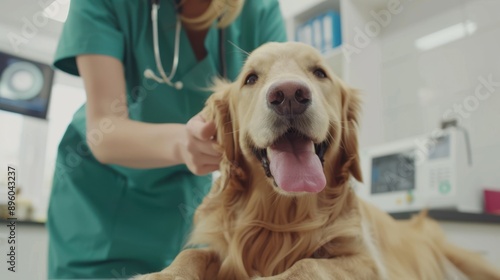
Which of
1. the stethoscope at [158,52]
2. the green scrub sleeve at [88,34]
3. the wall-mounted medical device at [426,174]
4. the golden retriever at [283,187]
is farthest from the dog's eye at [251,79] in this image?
the wall-mounted medical device at [426,174]

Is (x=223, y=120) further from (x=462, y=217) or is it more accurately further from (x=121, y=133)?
(x=462, y=217)

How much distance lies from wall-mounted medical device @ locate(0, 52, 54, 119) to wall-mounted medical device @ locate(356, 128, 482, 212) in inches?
25.9

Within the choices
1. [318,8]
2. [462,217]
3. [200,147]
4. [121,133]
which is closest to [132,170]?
[121,133]

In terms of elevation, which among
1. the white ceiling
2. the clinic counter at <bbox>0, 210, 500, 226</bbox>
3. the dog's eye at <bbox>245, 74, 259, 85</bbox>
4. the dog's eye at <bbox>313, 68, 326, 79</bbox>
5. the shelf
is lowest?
the clinic counter at <bbox>0, 210, 500, 226</bbox>

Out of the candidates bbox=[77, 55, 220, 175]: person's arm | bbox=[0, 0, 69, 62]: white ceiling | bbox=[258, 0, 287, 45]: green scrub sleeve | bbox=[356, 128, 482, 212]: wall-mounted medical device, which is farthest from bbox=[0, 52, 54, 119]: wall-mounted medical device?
bbox=[356, 128, 482, 212]: wall-mounted medical device

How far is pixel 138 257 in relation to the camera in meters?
0.73

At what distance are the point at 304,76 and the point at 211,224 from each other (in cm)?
25

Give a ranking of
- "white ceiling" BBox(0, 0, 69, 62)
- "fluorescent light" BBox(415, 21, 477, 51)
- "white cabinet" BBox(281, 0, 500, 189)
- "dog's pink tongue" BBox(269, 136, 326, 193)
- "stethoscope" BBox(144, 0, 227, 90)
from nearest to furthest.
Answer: "dog's pink tongue" BBox(269, 136, 326, 193) < "white ceiling" BBox(0, 0, 69, 62) < "stethoscope" BBox(144, 0, 227, 90) < "white cabinet" BBox(281, 0, 500, 189) < "fluorescent light" BBox(415, 21, 477, 51)

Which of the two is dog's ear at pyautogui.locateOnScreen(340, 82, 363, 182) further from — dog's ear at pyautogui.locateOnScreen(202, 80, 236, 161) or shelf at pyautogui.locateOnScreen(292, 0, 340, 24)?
shelf at pyautogui.locateOnScreen(292, 0, 340, 24)

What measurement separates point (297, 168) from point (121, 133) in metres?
0.31

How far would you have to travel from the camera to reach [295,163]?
417 millimetres

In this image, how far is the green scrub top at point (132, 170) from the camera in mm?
685

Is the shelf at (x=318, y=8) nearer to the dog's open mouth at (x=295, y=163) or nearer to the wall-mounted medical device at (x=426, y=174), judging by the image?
the wall-mounted medical device at (x=426, y=174)

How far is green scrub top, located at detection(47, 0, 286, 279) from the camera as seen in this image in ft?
2.25
